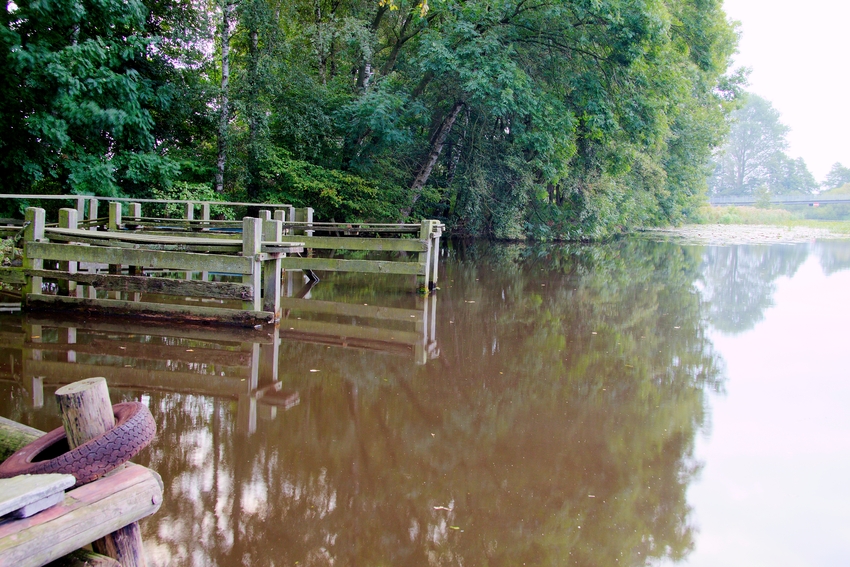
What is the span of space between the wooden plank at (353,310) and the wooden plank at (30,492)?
7221 mm

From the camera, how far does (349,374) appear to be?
6551 millimetres

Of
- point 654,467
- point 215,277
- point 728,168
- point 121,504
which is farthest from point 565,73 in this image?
point 728,168

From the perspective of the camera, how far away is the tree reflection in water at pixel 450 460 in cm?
352

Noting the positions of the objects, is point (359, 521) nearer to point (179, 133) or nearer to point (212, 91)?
point (212, 91)

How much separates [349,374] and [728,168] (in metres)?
119

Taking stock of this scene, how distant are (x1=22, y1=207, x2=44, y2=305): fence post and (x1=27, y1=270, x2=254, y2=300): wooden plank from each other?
243 mm

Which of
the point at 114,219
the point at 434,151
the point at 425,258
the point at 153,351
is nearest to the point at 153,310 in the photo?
the point at 153,351

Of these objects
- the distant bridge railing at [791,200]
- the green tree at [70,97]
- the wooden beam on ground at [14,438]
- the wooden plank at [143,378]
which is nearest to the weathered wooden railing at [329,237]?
the green tree at [70,97]

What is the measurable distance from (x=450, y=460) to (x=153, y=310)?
5.50 meters

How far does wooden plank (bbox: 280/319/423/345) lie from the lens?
8.24 m

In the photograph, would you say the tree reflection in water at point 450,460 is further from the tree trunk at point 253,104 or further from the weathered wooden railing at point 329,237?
the tree trunk at point 253,104

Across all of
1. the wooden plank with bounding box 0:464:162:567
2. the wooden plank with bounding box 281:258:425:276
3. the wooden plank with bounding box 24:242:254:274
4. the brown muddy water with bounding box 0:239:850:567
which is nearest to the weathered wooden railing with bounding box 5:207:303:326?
the wooden plank with bounding box 24:242:254:274

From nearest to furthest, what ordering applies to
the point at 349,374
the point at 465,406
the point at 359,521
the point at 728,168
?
the point at 359,521 < the point at 465,406 < the point at 349,374 < the point at 728,168

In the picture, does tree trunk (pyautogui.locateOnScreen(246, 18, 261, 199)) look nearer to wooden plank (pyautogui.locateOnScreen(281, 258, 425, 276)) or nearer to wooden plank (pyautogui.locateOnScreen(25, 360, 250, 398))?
wooden plank (pyautogui.locateOnScreen(281, 258, 425, 276))
